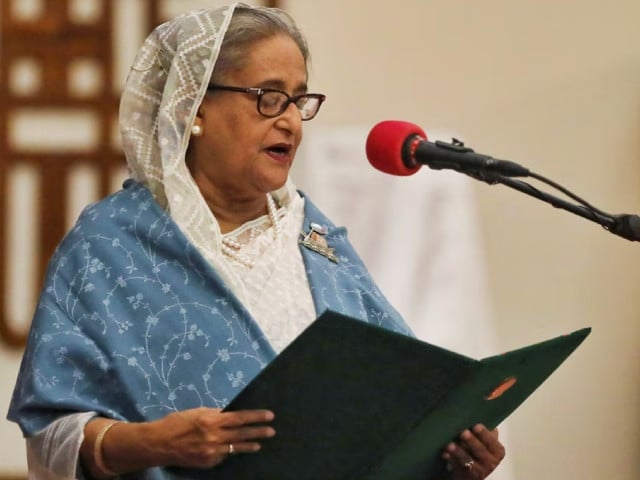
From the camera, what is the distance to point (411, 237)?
286cm

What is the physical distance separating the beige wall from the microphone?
171 cm

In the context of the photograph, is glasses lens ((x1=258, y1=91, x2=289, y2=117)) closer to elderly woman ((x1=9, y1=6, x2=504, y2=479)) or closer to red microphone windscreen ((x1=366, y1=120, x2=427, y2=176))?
elderly woman ((x1=9, y1=6, x2=504, y2=479))

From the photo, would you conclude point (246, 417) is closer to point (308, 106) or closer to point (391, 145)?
point (391, 145)

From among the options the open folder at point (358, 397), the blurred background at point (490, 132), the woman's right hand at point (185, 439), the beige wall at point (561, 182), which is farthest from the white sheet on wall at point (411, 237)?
the woman's right hand at point (185, 439)

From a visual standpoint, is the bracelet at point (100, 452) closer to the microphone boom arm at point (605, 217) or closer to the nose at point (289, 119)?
the nose at point (289, 119)

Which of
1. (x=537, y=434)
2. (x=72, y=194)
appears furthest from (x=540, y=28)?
(x=72, y=194)

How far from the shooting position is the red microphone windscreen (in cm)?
163

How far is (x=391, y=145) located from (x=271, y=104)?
0.37 m

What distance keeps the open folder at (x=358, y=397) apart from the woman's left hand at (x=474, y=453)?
10cm

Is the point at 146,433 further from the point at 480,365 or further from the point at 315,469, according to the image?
the point at 480,365

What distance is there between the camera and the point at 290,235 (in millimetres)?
2070

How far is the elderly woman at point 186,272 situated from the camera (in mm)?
1769

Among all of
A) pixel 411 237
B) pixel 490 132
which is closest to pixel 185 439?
pixel 411 237

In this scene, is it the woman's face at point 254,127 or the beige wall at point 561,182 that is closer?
the woman's face at point 254,127
